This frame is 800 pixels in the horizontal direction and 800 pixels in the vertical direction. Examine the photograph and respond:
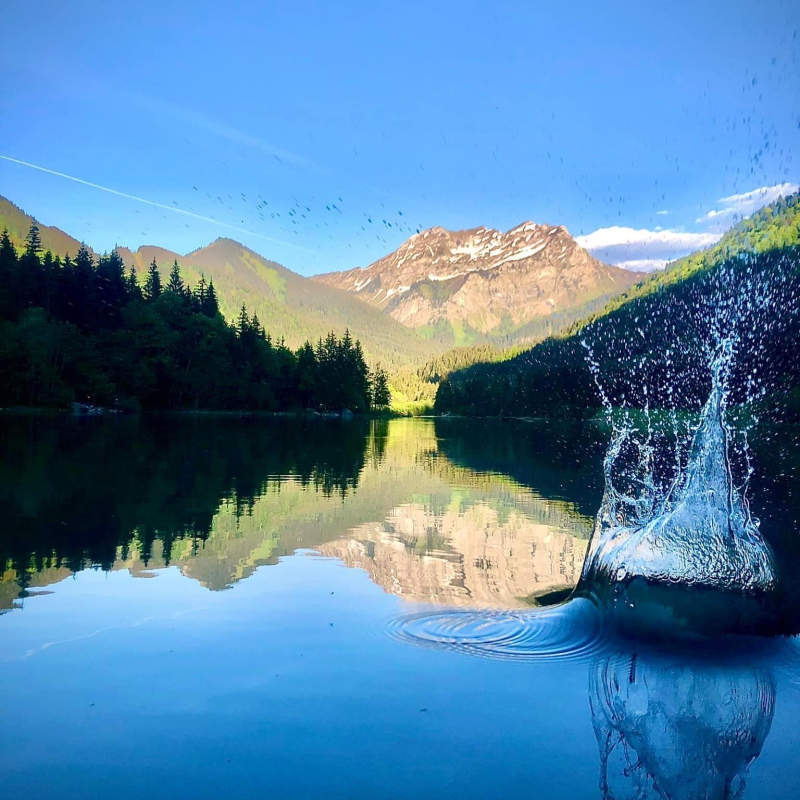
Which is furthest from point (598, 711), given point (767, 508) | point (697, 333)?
point (697, 333)

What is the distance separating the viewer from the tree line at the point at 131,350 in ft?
313

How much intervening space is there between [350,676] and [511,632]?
8.64 feet

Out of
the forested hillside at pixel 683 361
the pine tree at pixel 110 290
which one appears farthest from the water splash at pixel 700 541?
the pine tree at pixel 110 290

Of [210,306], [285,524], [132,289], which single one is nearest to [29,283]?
[132,289]

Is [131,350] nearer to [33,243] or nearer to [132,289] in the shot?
[132,289]

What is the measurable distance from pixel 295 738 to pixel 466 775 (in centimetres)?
162

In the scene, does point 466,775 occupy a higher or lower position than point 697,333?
lower

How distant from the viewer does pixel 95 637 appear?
8.83 meters

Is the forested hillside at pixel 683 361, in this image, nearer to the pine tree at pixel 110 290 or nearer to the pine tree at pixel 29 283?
the pine tree at pixel 110 290

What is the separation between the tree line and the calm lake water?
8959 centimetres

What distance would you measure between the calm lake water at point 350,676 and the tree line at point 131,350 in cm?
8959

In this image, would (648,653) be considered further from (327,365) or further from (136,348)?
(327,365)

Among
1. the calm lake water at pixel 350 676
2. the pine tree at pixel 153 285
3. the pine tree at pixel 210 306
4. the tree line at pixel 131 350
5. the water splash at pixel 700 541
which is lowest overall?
the calm lake water at pixel 350 676

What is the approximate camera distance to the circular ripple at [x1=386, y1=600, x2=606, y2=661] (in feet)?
28.6
